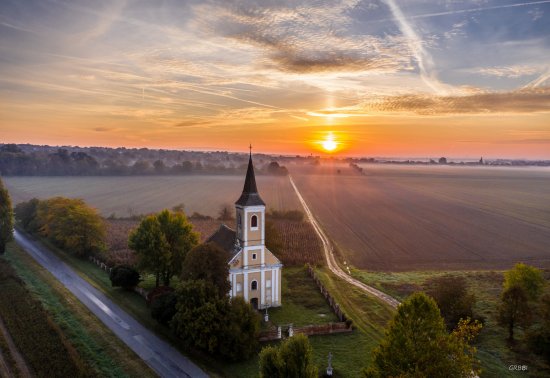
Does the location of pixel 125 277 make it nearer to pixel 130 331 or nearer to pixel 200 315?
pixel 130 331

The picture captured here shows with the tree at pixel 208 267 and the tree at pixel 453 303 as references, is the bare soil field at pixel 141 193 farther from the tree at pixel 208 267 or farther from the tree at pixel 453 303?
the tree at pixel 453 303

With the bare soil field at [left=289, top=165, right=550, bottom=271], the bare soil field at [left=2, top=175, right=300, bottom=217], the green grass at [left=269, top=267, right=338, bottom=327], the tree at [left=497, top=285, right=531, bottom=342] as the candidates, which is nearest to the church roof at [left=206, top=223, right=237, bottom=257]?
the green grass at [left=269, top=267, right=338, bottom=327]

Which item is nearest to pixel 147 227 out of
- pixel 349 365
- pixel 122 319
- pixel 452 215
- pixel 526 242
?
pixel 122 319

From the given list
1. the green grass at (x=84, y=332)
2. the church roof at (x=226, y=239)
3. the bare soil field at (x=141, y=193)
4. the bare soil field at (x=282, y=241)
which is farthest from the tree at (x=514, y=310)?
the bare soil field at (x=141, y=193)

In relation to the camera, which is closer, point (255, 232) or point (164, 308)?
point (164, 308)

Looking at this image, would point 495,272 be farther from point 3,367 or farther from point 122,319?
point 3,367

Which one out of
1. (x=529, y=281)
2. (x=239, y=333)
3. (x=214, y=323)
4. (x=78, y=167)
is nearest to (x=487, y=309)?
(x=529, y=281)

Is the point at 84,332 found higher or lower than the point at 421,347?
lower
